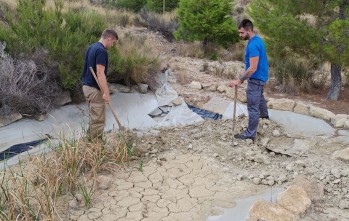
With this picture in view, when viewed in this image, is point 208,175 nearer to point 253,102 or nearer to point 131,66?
point 253,102

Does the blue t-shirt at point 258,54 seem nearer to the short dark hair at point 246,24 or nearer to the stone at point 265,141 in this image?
the short dark hair at point 246,24

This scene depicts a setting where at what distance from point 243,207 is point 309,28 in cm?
433

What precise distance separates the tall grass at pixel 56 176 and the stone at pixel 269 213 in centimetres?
157

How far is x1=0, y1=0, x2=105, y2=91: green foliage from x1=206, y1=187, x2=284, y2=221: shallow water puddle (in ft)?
11.0

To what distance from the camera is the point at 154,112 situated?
262 inches

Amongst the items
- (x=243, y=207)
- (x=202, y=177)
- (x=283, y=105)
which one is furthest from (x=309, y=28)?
(x=243, y=207)

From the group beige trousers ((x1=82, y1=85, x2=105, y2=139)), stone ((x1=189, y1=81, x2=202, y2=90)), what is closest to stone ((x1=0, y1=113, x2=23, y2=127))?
beige trousers ((x1=82, y1=85, x2=105, y2=139))

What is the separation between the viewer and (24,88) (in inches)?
236

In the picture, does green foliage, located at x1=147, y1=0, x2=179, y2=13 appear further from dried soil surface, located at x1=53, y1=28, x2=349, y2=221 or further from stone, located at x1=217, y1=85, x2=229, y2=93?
dried soil surface, located at x1=53, y1=28, x2=349, y2=221

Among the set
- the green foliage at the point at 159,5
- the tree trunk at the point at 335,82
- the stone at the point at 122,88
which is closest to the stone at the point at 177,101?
the stone at the point at 122,88

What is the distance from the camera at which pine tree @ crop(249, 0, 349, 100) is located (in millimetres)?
6824

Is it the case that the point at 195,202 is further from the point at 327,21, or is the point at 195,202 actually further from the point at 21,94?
the point at 327,21

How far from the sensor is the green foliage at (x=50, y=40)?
6.32 meters

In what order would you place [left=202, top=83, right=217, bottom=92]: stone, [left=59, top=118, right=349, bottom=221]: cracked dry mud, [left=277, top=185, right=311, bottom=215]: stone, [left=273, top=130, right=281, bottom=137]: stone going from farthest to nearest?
[left=202, top=83, right=217, bottom=92]: stone → [left=273, top=130, right=281, bottom=137]: stone → [left=59, top=118, right=349, bottom=221]: cracked dry mud → [left=277, top=185, right=311, bottom=215]: stone
